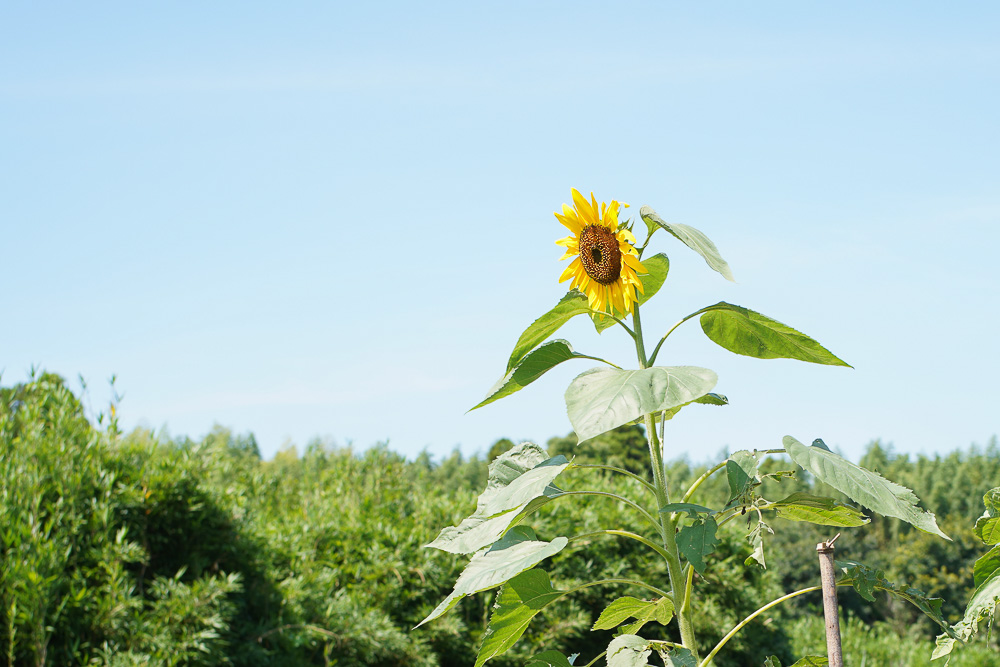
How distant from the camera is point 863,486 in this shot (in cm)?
92

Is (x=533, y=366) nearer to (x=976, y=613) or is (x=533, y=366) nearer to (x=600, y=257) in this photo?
(x=600, y=257)

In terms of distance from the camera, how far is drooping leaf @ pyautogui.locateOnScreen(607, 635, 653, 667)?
3.42ft

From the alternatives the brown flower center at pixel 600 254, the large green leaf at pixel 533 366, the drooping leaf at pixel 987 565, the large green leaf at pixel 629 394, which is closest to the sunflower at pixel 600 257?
the brown flower center at pixel 600 254

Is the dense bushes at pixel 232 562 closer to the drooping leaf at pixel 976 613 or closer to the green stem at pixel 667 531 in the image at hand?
the green stem at pixel 667 531

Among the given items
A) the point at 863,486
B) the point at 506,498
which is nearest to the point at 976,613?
the point at 863,486

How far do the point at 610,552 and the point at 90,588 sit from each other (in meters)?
3.50

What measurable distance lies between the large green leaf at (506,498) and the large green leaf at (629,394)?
5.5 inches

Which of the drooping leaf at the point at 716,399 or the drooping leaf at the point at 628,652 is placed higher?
the drooping leaf at the point at 716,399

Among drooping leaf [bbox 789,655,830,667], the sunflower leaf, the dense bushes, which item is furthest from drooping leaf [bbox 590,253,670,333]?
the dense bushes

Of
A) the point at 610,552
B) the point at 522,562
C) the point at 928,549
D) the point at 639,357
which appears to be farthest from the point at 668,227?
the point at 928,549

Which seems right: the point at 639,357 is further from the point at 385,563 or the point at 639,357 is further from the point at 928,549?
the point at 928,549

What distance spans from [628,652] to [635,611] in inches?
8.0

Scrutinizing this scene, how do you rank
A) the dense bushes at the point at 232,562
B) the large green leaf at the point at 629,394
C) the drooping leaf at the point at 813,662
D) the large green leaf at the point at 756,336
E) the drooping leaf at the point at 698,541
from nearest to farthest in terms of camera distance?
the large green leaf at the point at 629,394, the drooping leaf at the point at 698,541, the large green leaf at the point at 756,336, the drooping leaf at the point at 813,662, the dense bushes at the point at 232,562

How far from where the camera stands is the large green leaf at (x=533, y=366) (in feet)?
3.80
